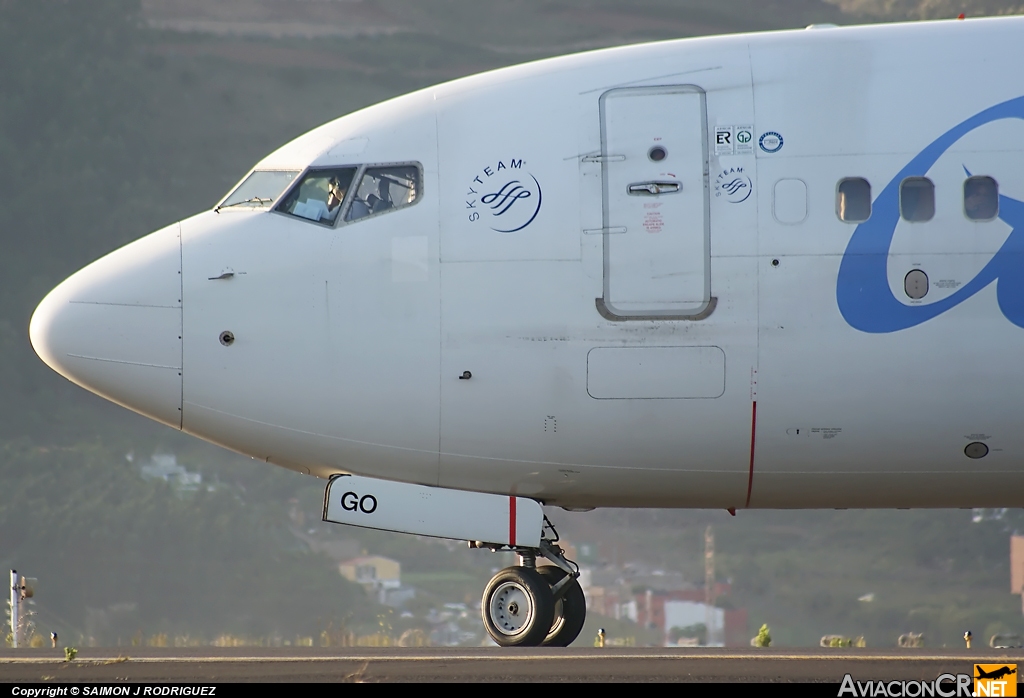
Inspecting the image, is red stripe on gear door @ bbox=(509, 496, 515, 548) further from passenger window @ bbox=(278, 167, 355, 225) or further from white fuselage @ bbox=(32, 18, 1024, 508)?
passenger window @ bbox=(278, 167, 355, 225)

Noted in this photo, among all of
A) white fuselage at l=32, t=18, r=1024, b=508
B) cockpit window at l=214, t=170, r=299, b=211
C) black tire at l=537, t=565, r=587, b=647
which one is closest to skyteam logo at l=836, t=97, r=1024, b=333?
white fuselage at l=32, t=18, r=1024, b=508

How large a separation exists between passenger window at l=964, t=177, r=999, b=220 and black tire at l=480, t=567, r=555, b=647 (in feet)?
15.0

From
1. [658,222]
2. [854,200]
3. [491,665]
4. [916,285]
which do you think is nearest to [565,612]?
[491,665]

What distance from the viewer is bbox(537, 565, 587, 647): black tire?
11.1m

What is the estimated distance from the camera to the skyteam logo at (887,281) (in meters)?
10.0

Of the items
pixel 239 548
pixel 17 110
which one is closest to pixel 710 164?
pixel 239 548

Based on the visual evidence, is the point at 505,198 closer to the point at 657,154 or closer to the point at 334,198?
the point at 657,154

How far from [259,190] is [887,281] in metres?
5.25

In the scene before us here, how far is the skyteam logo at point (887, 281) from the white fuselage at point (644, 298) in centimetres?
2

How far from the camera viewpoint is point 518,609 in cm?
1084

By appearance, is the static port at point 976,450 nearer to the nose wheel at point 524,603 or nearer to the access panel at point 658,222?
the access panel at point 658,222

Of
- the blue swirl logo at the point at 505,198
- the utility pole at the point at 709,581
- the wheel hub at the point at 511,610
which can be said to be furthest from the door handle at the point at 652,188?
the utility pole at the point at 709,581

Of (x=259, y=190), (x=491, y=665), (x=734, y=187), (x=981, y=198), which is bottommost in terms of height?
(x=491, y=665)

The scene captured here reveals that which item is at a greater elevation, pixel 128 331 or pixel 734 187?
pixel 734 187
